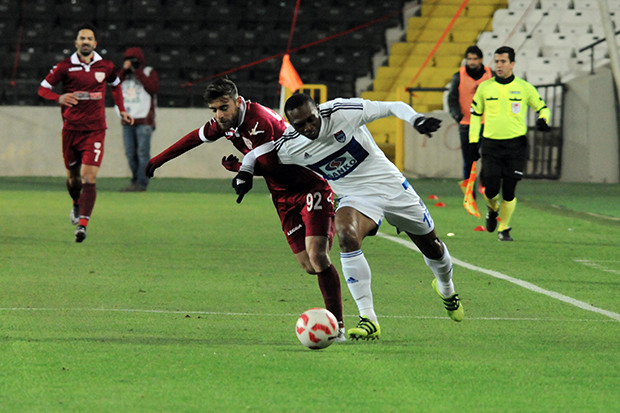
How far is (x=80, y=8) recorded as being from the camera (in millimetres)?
29859

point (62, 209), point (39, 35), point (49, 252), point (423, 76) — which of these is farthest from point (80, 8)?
point (49, 252)

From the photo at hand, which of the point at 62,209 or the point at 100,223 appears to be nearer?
the point at 100,223

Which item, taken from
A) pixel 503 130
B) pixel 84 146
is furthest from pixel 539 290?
pixel 84 146

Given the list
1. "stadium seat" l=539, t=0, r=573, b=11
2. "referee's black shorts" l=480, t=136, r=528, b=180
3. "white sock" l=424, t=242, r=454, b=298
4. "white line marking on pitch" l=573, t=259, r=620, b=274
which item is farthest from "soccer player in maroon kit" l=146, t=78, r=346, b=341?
"stadium seat" l=539, t=0, r=573, b=11

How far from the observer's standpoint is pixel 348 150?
255 inches

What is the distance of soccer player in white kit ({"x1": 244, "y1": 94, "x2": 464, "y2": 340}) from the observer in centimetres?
618

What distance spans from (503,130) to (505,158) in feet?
1.10

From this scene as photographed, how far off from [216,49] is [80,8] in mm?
4016

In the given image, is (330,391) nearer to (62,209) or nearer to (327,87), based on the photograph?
(62,209)

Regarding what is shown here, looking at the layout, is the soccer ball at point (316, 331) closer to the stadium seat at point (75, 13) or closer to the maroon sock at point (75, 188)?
the maroon sock at point (75, 188)

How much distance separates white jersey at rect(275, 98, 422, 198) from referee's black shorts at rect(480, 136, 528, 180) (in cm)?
581

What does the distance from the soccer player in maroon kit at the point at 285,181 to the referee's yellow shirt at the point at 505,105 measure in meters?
5.72

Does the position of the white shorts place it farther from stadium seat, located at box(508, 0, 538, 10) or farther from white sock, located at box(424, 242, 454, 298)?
stadium seat, located at box(508, 0, 538, 10)

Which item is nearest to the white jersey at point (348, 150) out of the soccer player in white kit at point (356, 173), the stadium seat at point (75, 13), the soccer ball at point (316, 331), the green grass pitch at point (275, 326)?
the soccer player in white kit at point (356, 173)
